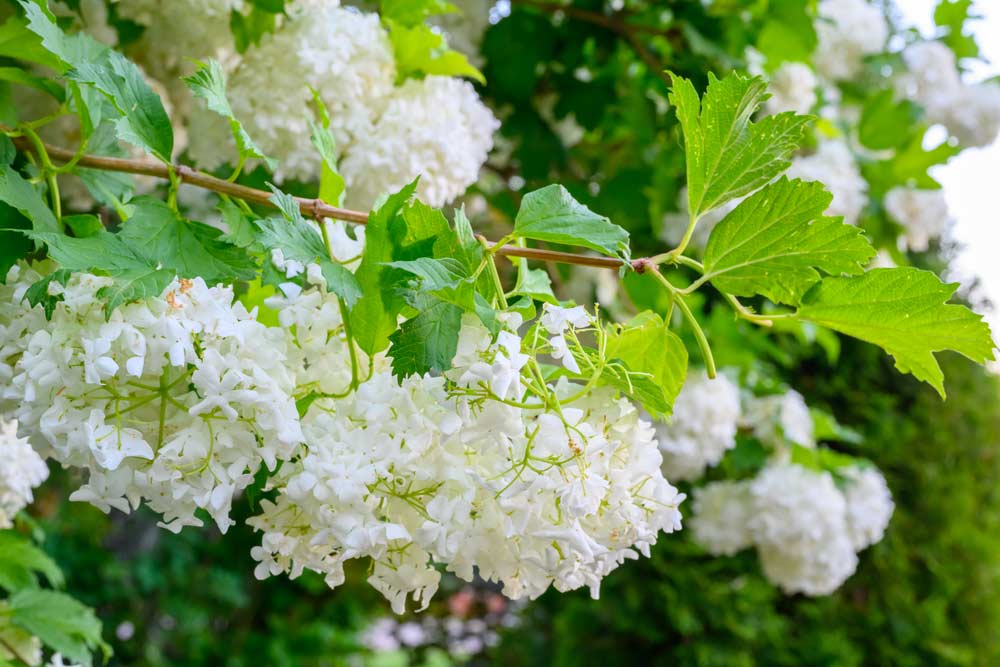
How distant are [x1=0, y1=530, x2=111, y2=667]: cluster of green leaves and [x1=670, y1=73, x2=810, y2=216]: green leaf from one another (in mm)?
898

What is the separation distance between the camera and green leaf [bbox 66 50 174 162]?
0.76 metres

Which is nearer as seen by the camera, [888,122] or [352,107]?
[352,107]

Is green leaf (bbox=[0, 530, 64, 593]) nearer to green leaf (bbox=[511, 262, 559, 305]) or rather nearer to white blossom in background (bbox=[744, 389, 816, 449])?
green leaf (bbox=[511, 262, 559, 305])

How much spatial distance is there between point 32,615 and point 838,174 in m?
1.95

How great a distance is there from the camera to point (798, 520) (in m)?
2.03

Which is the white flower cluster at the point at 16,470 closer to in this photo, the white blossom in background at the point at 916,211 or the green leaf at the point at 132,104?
the green leaf at the point at 132,104

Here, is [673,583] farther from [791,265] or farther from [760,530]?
[791,265]

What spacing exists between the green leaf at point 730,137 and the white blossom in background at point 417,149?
519 mm

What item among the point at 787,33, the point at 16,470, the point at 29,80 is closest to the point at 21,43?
the point at 29,80

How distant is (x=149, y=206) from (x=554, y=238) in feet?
1.16

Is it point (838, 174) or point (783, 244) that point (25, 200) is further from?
point (838, 174)

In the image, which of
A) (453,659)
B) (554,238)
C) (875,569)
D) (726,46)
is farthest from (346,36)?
(453,659)

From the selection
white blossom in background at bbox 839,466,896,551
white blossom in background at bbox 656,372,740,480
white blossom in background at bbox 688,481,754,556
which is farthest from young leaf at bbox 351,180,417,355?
white blossom in background at bbox 839,466,896,551

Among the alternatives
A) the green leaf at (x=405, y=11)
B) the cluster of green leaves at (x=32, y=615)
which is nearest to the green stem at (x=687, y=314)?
the green leaf at (x=405, y=11)
